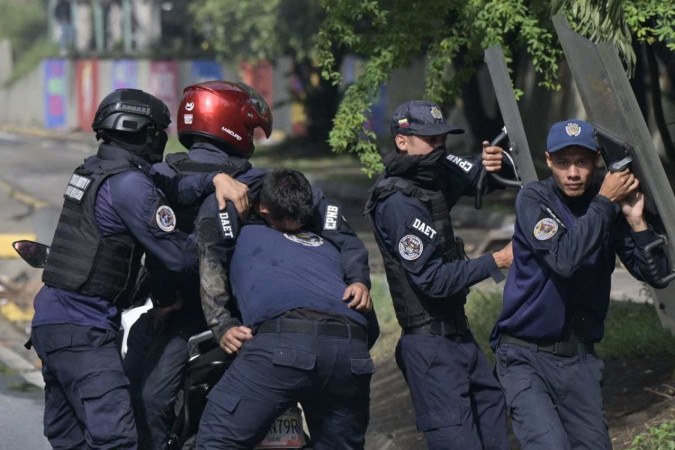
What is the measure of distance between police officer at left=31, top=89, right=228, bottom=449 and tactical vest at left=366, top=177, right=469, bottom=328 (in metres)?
0.84

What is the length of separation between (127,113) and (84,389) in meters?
1.09

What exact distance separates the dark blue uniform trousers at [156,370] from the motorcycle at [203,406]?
50 mm

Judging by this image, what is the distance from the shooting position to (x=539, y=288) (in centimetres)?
498

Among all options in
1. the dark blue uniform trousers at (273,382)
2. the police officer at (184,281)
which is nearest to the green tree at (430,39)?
the police officer at (184,281)

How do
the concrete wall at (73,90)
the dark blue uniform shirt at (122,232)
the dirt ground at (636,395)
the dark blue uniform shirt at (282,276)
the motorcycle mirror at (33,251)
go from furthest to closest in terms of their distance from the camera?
the concrete wall at (73,90) → the dirt ground at (636,395) → the motorcycle mirror at (33,251) → the dark blue uniform shirt at (122,232) → the dark blue uniform shirt at (282,276)

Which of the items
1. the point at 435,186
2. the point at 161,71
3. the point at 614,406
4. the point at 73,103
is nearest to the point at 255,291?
the point at 435,186

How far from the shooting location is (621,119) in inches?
196

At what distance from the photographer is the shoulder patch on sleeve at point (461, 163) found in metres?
5.68

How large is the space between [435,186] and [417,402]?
2.95ft

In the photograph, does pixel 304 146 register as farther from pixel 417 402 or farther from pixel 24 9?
pixel 24 9

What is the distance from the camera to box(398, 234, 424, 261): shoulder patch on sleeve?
17.1 feet

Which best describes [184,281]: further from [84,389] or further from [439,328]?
[439,328]

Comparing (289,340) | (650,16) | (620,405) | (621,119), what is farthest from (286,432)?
(650,16)

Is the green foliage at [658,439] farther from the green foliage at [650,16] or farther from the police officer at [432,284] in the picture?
the green foliage at [650,16]
